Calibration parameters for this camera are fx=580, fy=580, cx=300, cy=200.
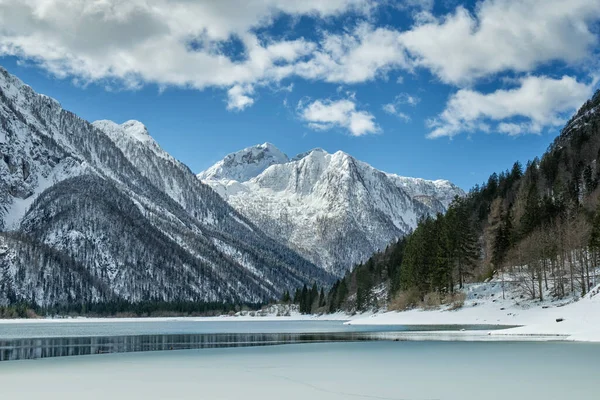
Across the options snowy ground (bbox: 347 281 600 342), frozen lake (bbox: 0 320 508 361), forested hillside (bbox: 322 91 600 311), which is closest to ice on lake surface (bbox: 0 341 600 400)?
frozen lake (bbox: 0 320 508 361)

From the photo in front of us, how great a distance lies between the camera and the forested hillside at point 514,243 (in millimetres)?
76500

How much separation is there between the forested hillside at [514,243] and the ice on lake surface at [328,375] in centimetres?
4167

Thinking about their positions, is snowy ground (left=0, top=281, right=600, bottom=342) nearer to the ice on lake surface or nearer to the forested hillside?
the forested hillside

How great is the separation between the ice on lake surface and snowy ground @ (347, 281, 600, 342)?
1183cm

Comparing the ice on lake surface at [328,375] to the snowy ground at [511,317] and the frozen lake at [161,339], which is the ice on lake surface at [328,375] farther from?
the snowy ground at [511,317]

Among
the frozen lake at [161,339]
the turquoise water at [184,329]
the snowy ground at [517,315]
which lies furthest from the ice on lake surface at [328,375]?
the turquoise water at [184,329]

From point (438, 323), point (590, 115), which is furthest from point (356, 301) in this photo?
point (590, 115)

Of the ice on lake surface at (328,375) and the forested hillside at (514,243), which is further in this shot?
the forested hillside at (514,243)

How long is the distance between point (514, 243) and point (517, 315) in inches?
1025

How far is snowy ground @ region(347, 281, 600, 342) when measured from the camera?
49031 mm

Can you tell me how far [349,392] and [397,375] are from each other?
4934 millimetres

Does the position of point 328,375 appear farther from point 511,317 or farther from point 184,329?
point 184,329

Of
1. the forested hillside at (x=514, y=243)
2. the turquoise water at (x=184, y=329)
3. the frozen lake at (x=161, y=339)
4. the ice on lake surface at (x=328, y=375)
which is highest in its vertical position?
the forested hillside at (x=514, y=243)

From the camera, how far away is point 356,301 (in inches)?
5797
